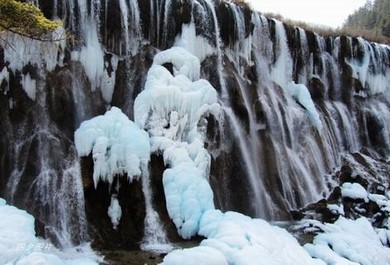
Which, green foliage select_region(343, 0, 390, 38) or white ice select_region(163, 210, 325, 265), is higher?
green foliage select_region(343, 0, 390, 38)

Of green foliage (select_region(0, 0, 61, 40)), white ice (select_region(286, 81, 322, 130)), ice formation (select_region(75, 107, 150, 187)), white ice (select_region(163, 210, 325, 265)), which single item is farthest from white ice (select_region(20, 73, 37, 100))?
white ice (select_region(286, 81, 322, 130))

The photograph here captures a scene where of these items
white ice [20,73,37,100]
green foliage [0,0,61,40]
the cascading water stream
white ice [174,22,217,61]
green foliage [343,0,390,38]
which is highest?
green foliage [343,0,390,38]

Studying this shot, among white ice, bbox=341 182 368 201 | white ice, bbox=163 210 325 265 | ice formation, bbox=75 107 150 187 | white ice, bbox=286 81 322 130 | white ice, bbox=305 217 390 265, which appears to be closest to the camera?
white ice, bbox=163 210 325 265

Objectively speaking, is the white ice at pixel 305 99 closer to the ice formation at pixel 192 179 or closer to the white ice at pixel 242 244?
the ice formation at pixel 192 179

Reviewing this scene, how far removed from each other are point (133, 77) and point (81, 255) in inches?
209

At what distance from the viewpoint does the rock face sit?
388 inches

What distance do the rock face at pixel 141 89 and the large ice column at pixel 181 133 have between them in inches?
14.8

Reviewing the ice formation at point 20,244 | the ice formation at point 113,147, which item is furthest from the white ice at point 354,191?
the ice formation at point 20,244

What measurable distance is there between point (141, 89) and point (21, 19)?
5006mm

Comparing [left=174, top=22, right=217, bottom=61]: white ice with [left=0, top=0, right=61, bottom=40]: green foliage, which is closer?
[left=0, top=0, right=61, bottom=40]: green foliage

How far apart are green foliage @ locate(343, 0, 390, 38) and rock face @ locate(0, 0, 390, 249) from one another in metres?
28.5

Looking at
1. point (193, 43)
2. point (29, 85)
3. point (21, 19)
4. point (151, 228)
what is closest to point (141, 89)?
point (193, 43)

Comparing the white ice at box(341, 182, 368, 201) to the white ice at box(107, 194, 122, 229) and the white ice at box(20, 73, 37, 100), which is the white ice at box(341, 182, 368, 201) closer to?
the white ice at box(107, 194, 122, 229)

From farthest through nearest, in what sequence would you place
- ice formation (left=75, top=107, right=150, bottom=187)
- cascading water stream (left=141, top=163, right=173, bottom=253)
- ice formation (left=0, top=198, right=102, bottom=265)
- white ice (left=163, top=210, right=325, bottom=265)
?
ice formation (left=75, top=107, right=150, bottom=187) < cascading water stream (left=141, top=163, right=173, bottom=253) < white ice (left=163, top=210, right=325, bottom=265) < ice formation (left=0, top=198, right=102, bottom=265)
